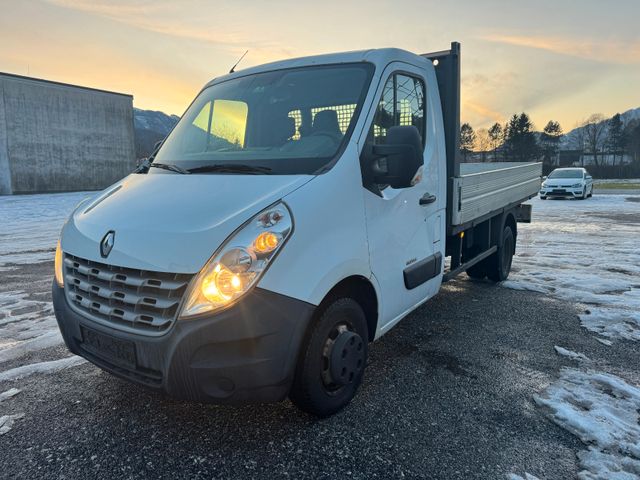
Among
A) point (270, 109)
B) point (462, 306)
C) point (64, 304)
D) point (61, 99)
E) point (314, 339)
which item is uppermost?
point (61, 99)

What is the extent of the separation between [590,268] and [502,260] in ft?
6.64

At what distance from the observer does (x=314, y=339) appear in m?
2.55

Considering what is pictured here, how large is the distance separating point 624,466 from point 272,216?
7.64 feet

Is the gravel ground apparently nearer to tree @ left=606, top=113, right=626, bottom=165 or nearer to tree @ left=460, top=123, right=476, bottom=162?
tree @ left=460, top=123, right=476, bottom=162

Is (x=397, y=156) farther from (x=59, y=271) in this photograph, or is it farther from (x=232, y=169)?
(x=59, y=271)

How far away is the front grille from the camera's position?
2241mm

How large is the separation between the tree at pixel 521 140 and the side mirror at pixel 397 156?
217 feet

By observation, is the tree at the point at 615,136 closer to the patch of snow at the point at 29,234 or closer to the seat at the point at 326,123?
Answer: the patch of snow at the point at 29,234

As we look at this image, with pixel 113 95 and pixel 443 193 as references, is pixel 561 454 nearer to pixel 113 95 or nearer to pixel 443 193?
pixel 443 193

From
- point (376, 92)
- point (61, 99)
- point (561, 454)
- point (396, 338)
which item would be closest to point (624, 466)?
point (561, 454)

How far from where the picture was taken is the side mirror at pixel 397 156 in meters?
2.75

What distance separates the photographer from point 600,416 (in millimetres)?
2873

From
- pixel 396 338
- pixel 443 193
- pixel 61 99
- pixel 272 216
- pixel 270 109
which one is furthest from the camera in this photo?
pixel 61 99

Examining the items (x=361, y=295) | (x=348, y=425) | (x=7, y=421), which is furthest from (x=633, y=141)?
(x=7, y=421)
